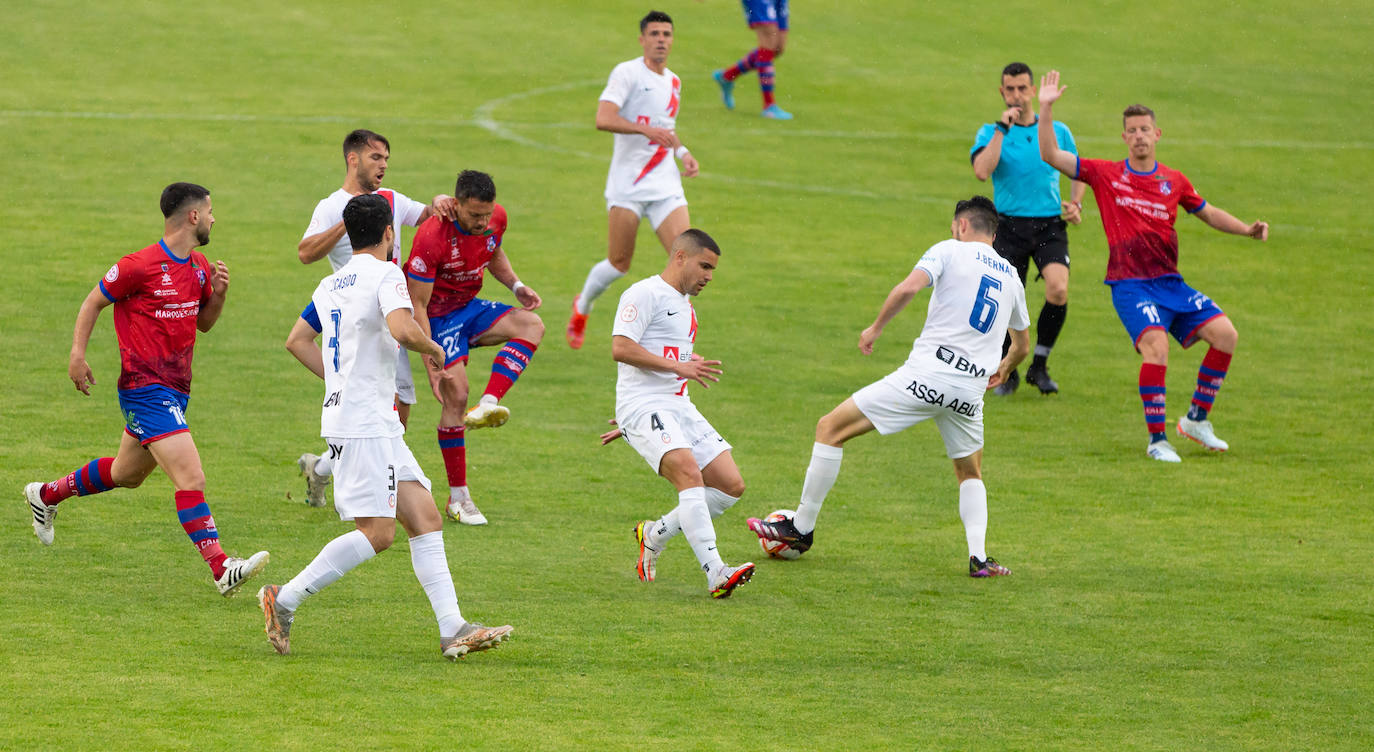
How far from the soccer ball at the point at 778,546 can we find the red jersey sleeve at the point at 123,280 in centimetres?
372

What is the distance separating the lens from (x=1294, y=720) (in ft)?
21.3

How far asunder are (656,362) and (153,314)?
2.57 meters

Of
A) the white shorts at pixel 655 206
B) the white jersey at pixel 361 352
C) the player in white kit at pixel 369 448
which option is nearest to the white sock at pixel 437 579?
the player in white kit at pixel 369 448

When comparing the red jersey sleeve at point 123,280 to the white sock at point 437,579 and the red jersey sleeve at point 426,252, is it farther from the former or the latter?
the white sock at point 437,579

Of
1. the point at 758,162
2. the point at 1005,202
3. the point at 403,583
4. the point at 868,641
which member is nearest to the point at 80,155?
the point at 758,162

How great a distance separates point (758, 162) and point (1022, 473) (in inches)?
453

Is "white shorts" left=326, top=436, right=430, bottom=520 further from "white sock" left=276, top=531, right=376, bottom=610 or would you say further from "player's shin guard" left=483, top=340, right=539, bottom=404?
"player's shin guard" left=483, top=340, right=539, bottom=404

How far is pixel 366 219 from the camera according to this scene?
6.86 meters

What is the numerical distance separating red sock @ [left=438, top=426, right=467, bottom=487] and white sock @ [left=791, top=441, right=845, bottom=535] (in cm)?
210

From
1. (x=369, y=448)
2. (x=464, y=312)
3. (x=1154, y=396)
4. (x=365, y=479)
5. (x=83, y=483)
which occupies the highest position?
(x=464, y=312)

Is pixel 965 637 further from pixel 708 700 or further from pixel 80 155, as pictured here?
pixel 80 155

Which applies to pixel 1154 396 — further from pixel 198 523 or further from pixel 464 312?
pixel 198 523

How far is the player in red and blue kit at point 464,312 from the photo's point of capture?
8938 millimetres

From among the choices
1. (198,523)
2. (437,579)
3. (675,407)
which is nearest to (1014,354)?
(675,407)
